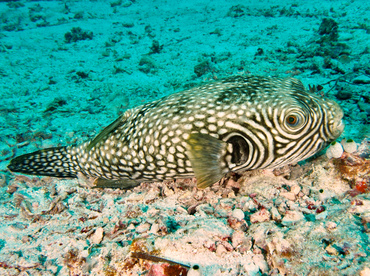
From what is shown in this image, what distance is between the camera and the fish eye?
7.73ft

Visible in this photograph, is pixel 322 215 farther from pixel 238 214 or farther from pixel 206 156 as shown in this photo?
pixel 206 156

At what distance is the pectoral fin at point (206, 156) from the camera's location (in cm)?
251

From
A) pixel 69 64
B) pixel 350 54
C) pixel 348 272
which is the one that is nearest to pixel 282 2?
pixel 350 54

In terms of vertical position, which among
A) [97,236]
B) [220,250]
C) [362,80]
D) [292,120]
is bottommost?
[97,236]

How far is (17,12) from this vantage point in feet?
51.0

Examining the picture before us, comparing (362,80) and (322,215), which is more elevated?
(362,80)

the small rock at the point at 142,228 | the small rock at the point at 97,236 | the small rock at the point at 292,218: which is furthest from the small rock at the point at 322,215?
→ the small rock at the point at 97,236

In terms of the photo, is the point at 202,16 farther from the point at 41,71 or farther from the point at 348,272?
the point at 348,272

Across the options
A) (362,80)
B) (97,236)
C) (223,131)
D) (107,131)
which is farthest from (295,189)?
(362,80)

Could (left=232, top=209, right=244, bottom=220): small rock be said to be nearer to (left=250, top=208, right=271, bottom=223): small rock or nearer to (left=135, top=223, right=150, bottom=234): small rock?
(left=250, top=208, right=271, bottom=223): small rock

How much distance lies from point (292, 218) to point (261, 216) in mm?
311

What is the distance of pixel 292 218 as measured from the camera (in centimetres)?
238

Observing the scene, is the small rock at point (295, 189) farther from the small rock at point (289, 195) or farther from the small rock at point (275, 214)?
the small rock at point (275, 214)

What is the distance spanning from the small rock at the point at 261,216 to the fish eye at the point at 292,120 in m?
1.01
